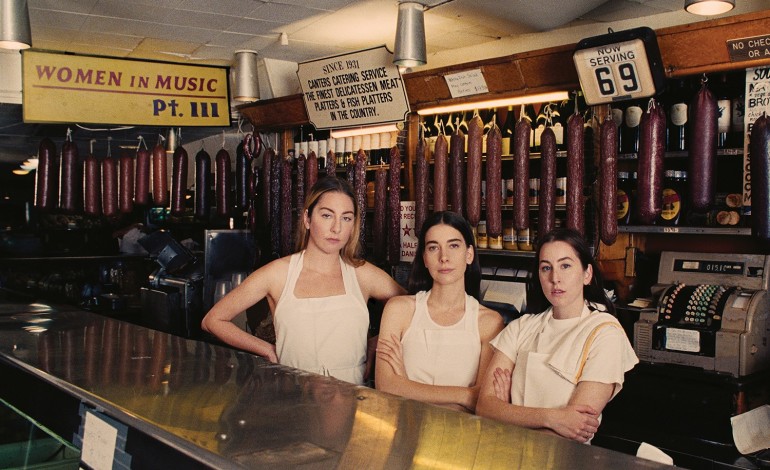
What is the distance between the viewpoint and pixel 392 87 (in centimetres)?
545

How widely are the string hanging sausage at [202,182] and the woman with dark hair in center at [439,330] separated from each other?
174 inches

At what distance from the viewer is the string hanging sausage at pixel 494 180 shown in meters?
4.55

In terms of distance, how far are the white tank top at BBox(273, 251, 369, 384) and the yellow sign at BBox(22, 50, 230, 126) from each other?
370 cm

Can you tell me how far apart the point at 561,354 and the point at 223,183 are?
4.91m

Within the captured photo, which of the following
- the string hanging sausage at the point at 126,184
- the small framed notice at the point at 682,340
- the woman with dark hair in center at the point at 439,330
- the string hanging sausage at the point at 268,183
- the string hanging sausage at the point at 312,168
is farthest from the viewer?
the string hanging sausage at the point at 126,184

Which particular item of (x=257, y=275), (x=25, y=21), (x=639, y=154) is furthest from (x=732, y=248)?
(x=25, y=21)

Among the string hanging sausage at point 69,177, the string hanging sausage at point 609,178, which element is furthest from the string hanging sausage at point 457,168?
the string hanging sausage at point 69,177

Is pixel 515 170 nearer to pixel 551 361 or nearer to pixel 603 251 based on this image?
pixel 603 251

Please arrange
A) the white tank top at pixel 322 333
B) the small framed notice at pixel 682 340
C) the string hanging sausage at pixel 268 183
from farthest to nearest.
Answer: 1. the string hanging sausage at pixel 268 183
2. the small framed notice at pixel 682 340
3. the white tank top at pixel 322 333

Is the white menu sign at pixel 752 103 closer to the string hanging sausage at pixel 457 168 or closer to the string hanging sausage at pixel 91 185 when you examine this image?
the string hanging sausage at pixel 457 168

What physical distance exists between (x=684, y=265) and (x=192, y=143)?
27.8 feet

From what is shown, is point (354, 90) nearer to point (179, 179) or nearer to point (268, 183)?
point (268, 183)

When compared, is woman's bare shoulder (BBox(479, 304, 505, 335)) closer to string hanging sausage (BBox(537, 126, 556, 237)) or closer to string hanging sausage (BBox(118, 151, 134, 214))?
string hanging sausage (BBox(537, 126, 556, 237))

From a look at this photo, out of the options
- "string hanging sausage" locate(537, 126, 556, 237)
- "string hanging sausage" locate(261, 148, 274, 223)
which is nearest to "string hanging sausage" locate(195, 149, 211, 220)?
"string hanging sausage" locate(261, 148, 274, 223)
